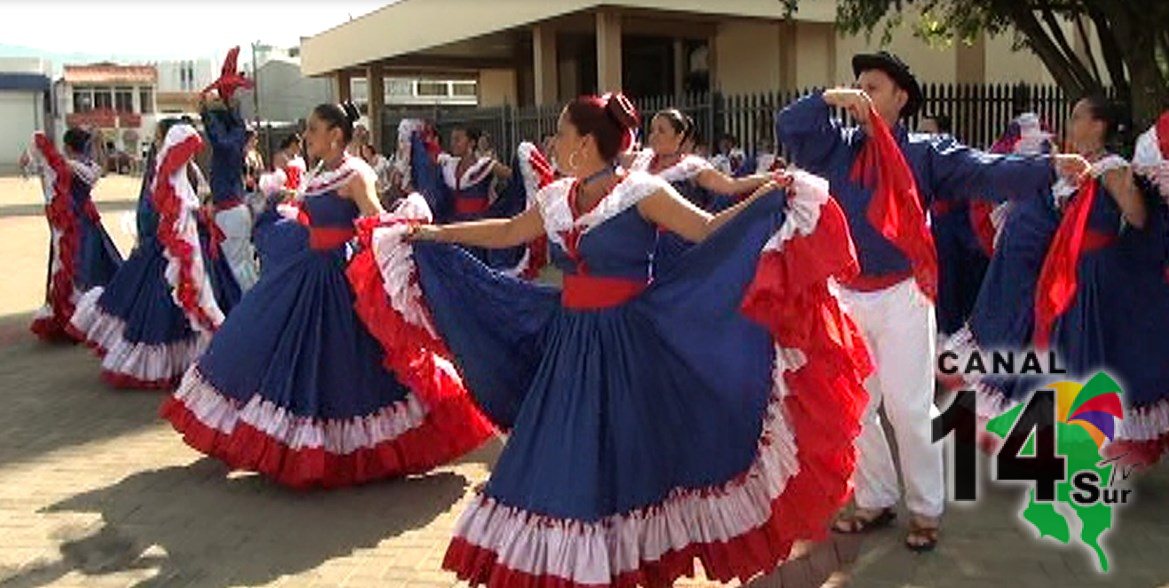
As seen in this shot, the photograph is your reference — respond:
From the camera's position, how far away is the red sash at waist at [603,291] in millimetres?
3895

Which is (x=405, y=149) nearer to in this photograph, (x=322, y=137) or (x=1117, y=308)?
(x=322, y=137)

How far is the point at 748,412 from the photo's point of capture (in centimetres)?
382

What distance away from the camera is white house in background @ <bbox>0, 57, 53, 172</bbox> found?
70562mm

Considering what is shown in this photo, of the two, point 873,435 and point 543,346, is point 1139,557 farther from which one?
point 543,346

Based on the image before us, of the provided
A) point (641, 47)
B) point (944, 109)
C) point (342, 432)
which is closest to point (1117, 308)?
point (342, 432)

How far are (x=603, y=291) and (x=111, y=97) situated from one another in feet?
286

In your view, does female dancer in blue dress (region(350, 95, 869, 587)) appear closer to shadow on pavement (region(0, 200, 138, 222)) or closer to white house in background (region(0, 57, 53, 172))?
shadow on pavement (region(0, 200, 138, 222))

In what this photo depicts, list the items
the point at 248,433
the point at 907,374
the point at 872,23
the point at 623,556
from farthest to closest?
1. the point at 872,23
2. the point at 248,433
3. the point at 907,374
4. the point at 623,556

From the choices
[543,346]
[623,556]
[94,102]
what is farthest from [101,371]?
[94,102]

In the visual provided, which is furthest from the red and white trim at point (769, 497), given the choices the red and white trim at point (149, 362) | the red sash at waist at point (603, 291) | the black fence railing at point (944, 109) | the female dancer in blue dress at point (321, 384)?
the black fence railing at point (944, 109)

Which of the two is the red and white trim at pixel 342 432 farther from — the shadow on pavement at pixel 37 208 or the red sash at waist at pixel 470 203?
the shadow on pavement at pixel 37 208

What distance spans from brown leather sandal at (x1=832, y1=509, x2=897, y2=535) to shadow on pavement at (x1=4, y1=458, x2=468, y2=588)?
1.75 meters

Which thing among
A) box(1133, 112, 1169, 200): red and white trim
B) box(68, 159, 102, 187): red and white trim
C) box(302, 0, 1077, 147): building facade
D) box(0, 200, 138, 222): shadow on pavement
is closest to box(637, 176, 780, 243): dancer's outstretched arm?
box(1133, 112, 1169, 200): red and white trim

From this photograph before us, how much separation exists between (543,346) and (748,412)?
2.60 feet
